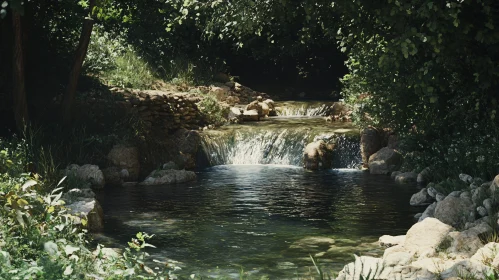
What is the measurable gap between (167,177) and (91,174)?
1635mm

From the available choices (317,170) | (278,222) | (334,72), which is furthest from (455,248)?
(334,72)

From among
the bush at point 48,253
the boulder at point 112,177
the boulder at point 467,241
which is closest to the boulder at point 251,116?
the boulder at point 112,177

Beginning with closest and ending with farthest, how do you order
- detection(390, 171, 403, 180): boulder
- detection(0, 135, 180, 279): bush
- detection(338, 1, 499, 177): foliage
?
1. detection(0, 135, 180, 279): bush
2. detection(338, 1, 499, 177): foliage
3. detection(390, 171, 403, 180): boulder

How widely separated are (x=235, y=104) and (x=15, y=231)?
16.7m

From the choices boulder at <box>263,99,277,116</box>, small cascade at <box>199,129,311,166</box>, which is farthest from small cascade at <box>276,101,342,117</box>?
small cascade at <box>199,129,311,166</box>

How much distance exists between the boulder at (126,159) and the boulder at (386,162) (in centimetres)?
517

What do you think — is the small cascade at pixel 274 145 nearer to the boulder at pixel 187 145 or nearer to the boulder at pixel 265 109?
the boulder at pixel 187 145

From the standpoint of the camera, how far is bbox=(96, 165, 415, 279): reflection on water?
29.9 feet

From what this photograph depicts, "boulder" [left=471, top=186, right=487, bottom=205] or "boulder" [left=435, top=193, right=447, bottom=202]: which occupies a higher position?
"boulder" [left=471, top=186, right=487, bottom=205]

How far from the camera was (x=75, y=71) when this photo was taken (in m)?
16.3

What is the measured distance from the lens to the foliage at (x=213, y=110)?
2083cm

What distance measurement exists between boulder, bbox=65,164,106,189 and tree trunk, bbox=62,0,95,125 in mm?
2034

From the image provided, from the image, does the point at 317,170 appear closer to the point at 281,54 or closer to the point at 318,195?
the point at 318,195

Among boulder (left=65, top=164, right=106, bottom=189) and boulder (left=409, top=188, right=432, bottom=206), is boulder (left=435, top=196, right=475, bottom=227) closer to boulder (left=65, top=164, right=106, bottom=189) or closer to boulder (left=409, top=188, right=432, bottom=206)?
boulder (left=409, top=188, right=432, bottom=206)
